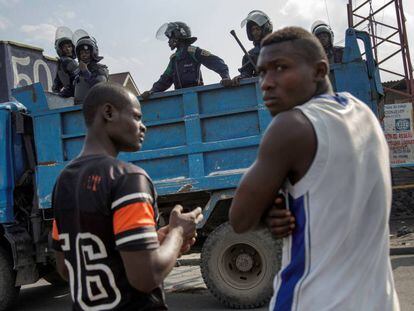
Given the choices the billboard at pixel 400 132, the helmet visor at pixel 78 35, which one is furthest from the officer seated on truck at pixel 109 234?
the billboard at pixel 400 132

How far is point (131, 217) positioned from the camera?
1.58m

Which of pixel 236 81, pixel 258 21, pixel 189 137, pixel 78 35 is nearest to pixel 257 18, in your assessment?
pixel 258 21

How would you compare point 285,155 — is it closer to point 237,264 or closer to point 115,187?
point 115,187

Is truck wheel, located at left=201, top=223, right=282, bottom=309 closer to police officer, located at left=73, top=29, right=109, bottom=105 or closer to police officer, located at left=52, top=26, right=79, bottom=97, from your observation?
police officer, located at left=73, top=29, right=109, bottom=105

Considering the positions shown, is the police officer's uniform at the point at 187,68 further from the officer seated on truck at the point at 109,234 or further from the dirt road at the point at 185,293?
the officer seated on truck at the point at 109,234

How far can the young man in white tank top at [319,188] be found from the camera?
55.5 inches

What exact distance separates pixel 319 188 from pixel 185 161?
4066 millimetres

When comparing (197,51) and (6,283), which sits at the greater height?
(197,51)

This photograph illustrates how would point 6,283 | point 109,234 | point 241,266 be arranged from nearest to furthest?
point 109,234 < point 241,266 < point 6,283

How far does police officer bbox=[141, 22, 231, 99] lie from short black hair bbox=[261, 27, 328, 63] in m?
4.60

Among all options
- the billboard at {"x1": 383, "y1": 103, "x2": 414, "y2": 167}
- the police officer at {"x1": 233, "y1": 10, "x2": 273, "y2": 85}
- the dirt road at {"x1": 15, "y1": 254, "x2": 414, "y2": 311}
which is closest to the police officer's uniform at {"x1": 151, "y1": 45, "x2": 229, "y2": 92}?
the police officer at {"x1": 233, "y1": 10, "x2": 273, "y2": 85}

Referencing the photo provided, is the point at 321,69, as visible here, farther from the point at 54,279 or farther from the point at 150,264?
the point at 54,279

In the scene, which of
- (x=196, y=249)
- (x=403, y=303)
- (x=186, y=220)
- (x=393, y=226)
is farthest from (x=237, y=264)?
(x=393, y=226)

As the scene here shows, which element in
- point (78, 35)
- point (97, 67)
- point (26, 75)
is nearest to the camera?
point (97, 67)
